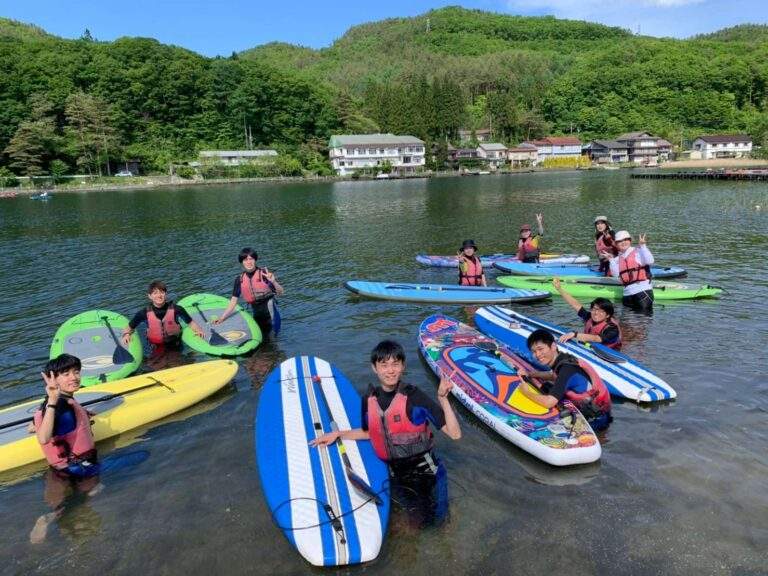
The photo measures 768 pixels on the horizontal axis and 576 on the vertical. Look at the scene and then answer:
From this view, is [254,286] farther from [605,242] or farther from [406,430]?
[605,242]

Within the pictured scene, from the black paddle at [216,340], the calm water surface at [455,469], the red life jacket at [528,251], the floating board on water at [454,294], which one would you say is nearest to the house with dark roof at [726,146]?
the calm water surface at [455,469]

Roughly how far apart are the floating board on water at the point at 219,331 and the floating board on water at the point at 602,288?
27.7 feet

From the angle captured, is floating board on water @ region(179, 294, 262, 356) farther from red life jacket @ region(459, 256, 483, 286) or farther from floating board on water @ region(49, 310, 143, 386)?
red life jacket @ region(459, 256, 483, 286)

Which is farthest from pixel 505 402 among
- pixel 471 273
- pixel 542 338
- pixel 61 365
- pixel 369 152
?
pixel 369 152

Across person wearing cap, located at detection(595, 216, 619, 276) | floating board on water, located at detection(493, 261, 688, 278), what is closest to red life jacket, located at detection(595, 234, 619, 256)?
person wearing cap, located at detection(595, 216, 619, 276)

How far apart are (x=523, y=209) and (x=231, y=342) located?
1331 inches

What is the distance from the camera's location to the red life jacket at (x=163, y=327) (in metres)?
11.0

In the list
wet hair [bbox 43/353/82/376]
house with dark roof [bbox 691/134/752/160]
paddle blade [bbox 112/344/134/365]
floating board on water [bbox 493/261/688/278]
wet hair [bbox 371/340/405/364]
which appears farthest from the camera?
house with dark roof [bbox 691/134/752/160]

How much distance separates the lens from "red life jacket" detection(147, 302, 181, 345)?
10981 millimetres

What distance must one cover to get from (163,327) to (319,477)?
6.87 metres

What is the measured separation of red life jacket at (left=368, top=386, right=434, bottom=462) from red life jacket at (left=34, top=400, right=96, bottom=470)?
3.66m

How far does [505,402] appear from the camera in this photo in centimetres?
753

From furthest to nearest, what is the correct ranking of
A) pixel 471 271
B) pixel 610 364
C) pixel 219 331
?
1. pixel 471 271
2. pixel 219 331
3. pixel 610 364

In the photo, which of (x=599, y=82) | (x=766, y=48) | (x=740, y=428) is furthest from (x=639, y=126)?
(x=740, y=428)
